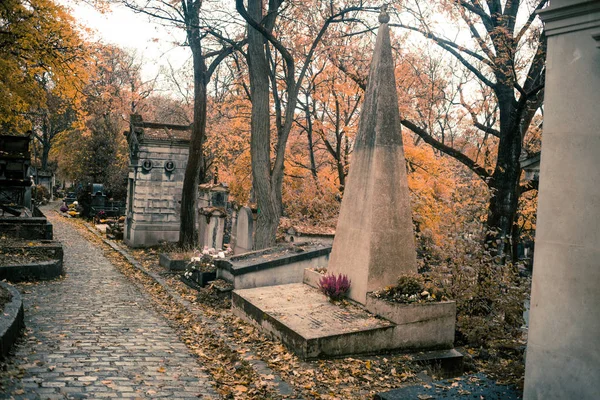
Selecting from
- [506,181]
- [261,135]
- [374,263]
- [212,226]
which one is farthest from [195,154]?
[374,263]

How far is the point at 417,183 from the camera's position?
2031cm

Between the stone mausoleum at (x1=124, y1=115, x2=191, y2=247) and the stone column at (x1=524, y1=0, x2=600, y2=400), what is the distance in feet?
54.4

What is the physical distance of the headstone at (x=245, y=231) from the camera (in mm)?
14102

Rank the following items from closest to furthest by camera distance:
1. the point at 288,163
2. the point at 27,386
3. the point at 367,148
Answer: the point at 27,386
the point at 367,148
the point at 288,163

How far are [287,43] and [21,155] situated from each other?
11.2 m

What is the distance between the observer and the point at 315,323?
7.49 meters

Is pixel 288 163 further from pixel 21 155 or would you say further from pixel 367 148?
pixel 367 148

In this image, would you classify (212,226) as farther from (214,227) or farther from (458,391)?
(458,391)

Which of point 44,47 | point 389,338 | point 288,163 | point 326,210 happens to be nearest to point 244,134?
point 288,163

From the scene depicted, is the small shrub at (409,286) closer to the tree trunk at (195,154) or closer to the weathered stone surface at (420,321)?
the weathered stone surface at (420,321)

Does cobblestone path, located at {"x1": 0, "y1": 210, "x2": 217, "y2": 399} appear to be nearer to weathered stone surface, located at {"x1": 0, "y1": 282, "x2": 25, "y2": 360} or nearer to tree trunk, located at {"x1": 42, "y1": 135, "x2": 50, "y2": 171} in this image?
weathered stone surface, located at {"x1": 0, "y1": 282, "x2": 25, "y2": 360}

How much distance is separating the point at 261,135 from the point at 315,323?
6370mm

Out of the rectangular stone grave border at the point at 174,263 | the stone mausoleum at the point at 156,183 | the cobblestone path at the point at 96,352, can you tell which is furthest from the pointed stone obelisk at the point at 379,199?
the stone mausoleum at the point at 156,183

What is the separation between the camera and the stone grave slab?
6938 mm
